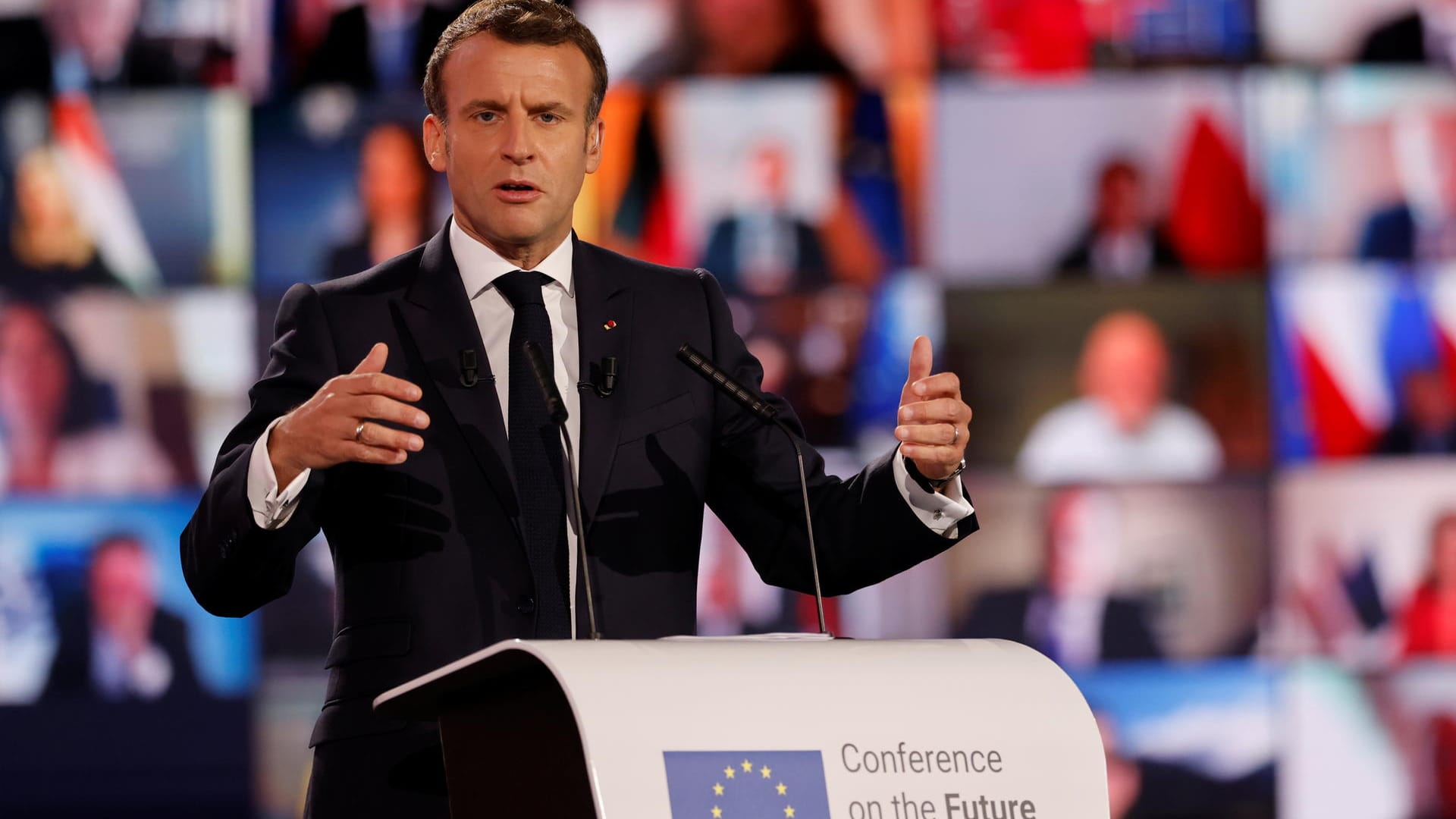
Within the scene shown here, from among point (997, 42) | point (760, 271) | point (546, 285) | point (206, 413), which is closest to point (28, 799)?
point (206, 413)

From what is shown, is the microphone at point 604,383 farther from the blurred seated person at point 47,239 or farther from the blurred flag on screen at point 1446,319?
the blurred flag on screen at point 1446,319

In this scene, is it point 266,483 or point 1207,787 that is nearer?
point 266,483

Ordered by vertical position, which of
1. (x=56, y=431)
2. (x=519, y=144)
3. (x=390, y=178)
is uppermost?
(x=390, y=178)

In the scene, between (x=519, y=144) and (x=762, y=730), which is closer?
(x=762, y=730)

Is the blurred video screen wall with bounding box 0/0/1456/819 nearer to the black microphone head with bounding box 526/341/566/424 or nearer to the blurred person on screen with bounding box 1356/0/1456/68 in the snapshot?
the blurred person on screen with bounding box 1356/0/1456/68

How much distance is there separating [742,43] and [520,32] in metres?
2.49

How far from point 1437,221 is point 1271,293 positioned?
1.67 ft

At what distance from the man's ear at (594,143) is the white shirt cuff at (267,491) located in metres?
0.63

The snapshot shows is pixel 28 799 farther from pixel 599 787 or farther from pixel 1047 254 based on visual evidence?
pixel 599 787

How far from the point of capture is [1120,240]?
4.56 m

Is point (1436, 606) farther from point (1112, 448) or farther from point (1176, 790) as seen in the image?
point (1112, 448)

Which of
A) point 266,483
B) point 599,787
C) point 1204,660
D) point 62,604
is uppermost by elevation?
point 266,483

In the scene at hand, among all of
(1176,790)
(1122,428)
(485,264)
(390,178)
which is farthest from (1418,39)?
(485,264)

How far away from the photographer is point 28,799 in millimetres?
4383
